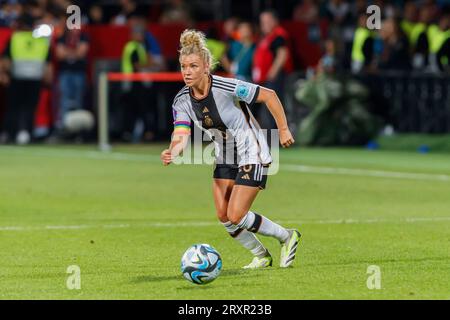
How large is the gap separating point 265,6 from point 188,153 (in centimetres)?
793

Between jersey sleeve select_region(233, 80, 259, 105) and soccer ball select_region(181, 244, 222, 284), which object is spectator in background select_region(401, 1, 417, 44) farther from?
soccer ball select_region(181, 244, 222, 284)

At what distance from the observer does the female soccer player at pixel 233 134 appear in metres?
9.66

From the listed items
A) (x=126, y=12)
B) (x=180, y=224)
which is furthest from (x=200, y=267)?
(x=126, y=12)

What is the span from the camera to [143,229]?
12.8 metres

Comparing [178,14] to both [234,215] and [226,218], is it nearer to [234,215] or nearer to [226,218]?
[226,218]

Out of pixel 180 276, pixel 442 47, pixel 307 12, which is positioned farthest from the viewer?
pixel 307 12

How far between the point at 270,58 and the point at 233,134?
14612 millimetres

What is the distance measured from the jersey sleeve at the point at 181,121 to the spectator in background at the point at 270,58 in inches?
544

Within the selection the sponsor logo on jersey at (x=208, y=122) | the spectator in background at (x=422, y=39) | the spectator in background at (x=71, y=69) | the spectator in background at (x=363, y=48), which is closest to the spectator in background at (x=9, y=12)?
the spectator in background at (x=71, y=69)

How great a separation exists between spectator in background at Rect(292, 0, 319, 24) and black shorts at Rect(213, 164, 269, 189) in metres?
19.4

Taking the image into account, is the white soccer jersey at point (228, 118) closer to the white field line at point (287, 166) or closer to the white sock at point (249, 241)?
the white sock at point (249, 241)

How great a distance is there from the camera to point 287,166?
68.0ft

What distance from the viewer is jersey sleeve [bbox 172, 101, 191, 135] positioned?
983 cm

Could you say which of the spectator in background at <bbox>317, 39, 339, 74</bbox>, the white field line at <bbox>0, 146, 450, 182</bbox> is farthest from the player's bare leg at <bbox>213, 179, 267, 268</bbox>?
the spectator in background at <bbox>317, 39, 339, 74</bbox>
